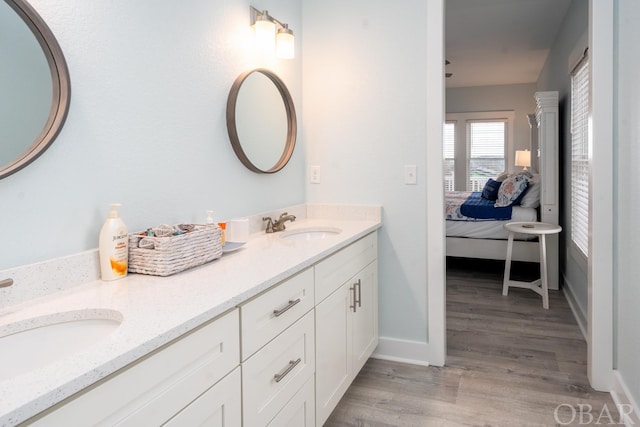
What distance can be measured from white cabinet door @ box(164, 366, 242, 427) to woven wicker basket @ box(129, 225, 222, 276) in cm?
41

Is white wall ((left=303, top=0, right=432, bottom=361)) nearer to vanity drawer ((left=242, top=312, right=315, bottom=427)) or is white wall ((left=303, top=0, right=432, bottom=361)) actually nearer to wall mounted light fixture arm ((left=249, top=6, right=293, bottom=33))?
wall mounted light fixture arm ((left=249, top=6, right=293, bottom=33))

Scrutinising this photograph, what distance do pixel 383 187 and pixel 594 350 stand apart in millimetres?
1371

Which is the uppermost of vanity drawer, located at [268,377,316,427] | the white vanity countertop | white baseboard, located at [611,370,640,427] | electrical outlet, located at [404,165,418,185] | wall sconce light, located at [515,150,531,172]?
wall sconce light, located at [515,150,531,172]

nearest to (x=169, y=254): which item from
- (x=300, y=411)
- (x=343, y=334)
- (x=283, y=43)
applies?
(x=300, y=411)

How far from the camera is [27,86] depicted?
121cm

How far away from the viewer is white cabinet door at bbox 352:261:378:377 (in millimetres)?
2246

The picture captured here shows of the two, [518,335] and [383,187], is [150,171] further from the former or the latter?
Answer: [518,335]

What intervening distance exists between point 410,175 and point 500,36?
3.43 m

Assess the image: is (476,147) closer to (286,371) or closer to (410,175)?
(410,175)


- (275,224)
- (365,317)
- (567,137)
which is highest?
(567,137)

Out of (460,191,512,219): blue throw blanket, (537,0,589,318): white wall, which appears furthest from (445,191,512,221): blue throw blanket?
(537,0,589,318): white wall

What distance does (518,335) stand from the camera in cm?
311

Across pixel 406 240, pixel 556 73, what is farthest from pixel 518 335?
pixel 556 73

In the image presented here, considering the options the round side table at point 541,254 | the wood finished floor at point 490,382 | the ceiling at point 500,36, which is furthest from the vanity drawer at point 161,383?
the ceiling at point 500,36
